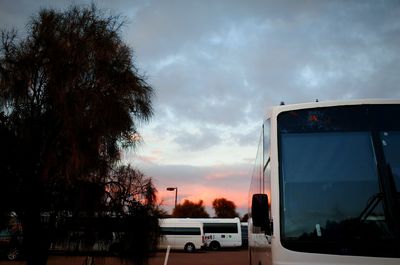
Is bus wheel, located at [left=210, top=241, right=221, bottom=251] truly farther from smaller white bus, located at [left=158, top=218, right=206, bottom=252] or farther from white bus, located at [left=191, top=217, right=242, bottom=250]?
smaller white bus, located at [left=158, top=218, right=206, bottom=252]

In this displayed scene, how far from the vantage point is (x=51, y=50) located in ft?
38.7

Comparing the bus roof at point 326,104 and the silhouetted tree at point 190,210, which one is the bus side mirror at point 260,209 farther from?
the silhouetted tree at point 190,210

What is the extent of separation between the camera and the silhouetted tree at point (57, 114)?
35.4ft

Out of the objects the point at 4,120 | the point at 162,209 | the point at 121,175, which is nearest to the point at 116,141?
the point at 121,175

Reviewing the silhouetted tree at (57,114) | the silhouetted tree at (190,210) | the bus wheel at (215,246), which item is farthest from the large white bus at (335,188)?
the silhouetted tree at (190,210)

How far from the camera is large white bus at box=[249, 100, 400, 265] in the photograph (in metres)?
4.04

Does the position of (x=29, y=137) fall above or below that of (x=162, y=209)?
above

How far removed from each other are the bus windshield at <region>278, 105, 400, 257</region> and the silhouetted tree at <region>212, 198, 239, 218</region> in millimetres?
95849

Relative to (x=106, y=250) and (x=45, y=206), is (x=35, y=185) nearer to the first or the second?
(x=45, y=206)

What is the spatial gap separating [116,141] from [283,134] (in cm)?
745

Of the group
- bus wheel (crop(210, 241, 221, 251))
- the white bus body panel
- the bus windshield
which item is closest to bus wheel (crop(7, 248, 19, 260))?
the bus windshield

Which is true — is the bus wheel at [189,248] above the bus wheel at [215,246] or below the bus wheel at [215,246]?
below

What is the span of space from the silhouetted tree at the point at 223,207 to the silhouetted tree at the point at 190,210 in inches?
286

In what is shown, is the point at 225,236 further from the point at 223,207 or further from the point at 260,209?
the point at 223,207
